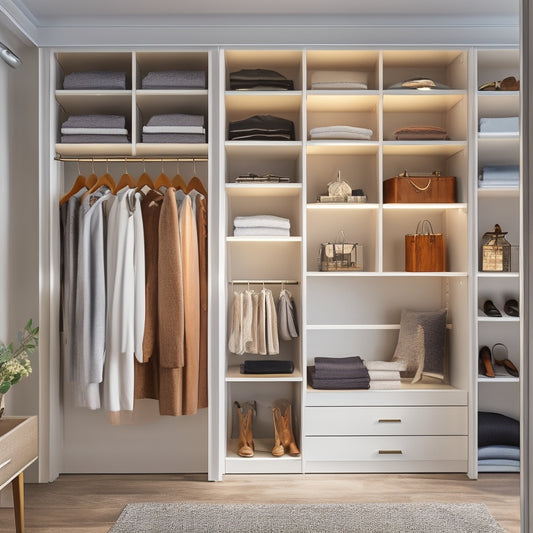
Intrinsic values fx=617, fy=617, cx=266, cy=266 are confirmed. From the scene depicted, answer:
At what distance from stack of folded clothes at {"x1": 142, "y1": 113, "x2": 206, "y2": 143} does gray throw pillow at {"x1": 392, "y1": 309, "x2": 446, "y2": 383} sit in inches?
67.6

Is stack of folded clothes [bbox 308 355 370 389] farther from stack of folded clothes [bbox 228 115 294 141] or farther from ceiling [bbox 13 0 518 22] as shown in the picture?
ceiling [bbox 13 0 518 22]

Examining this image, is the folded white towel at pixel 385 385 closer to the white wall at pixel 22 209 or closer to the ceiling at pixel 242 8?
the white wall at pixel 22 209

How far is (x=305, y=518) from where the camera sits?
9.72 ft

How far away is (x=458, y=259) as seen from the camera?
371 centimetres

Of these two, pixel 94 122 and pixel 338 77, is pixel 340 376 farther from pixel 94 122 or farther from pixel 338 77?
pixel 94 122

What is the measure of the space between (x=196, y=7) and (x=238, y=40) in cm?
30

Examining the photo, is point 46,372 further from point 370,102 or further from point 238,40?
point 370,102

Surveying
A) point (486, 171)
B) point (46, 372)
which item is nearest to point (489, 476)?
point (486, 171)

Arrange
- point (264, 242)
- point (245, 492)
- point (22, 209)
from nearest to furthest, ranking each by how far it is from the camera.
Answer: point (245, 492)
point (22, 209)
point (264, 242)

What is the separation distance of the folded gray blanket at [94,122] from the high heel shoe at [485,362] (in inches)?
101

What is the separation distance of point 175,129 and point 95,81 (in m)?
0.54

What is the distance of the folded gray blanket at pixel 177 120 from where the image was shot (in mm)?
3576

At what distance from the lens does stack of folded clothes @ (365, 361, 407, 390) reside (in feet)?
12.0

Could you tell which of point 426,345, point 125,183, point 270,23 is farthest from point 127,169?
point 426,345
